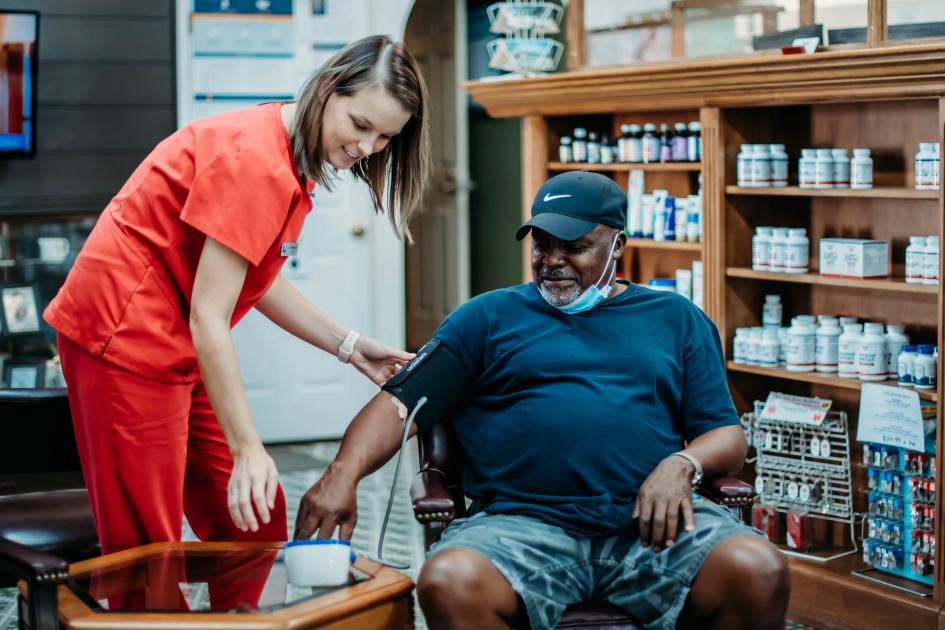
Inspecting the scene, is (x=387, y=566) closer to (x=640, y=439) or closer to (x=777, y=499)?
(x=640, y=439)

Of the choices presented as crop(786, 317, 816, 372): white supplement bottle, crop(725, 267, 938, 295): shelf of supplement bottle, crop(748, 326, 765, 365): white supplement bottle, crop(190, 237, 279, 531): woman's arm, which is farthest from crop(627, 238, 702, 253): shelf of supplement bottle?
crop(190, 237, 279, 531): woman's arm

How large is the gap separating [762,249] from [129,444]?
1.97m

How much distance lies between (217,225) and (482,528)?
734 mm

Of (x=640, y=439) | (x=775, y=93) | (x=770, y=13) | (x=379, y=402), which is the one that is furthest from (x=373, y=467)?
(x=770, y=13)

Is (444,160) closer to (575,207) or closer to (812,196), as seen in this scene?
(812,196)

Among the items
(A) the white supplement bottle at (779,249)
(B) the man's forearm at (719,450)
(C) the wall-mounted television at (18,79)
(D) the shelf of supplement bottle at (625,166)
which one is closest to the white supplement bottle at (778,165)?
(A) the white supplement bottle at (779,249)

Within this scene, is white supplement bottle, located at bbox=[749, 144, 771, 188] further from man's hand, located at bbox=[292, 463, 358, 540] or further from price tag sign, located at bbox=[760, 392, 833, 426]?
man's hand, located at bbox=[292, 463, 358, 540]

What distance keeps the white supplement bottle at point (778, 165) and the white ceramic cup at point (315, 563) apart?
6.43ft

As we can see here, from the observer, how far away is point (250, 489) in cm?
183

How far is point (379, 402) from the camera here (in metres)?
2.30

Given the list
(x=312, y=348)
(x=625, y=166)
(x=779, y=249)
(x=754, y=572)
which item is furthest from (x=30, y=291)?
(x=754, y=572)

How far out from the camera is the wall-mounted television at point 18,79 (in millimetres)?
4402

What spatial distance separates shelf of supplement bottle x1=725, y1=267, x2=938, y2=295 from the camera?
291 centimetres

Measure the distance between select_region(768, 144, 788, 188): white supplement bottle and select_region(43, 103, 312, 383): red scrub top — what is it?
1681mm
